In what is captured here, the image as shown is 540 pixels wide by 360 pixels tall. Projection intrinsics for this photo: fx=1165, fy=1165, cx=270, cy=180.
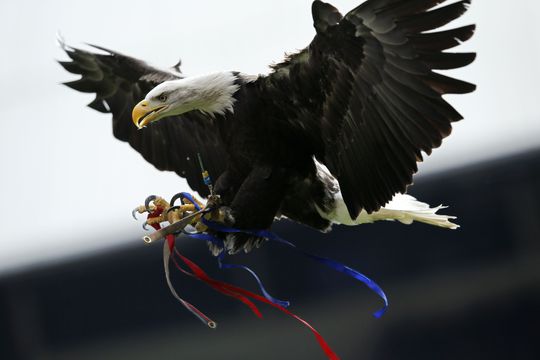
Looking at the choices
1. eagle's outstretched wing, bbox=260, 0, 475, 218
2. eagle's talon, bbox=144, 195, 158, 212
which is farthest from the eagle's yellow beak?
eagle's outstretched wing, bbox=260, 0, 475, 218

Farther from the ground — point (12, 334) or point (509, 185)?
point (509, 185)

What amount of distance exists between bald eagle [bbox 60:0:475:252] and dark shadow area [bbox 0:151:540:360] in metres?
1.68

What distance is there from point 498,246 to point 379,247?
0.58m

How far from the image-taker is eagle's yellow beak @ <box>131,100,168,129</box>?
3.60 m

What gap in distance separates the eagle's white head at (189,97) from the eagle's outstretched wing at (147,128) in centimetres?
41

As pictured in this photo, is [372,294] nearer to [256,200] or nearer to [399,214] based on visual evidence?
[399,214]

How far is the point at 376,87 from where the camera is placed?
3373mm

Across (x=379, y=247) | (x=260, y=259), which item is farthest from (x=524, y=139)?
(x=260, y=259)

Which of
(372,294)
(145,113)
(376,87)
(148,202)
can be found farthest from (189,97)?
(372,294)

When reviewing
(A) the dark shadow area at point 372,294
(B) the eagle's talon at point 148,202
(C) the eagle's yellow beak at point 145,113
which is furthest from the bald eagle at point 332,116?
(A) the dark shadow area at point 372,294

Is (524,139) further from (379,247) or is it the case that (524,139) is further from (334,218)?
(334,218)

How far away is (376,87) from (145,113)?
28.9 inches

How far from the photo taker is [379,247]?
5777 mm

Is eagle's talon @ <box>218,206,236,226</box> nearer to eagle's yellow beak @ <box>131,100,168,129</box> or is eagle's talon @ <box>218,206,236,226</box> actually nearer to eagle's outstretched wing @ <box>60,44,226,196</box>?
eagle's yellow beak @ <box>131,100,168,129</box>
